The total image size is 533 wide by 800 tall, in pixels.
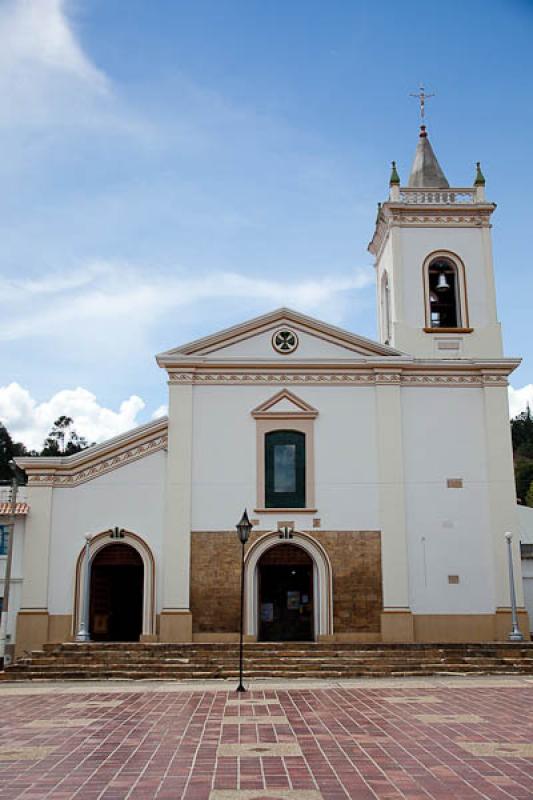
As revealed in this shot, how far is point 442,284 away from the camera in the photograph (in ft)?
87.0

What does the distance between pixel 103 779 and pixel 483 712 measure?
6.94m

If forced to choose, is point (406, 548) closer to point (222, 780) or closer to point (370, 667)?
point (370, 667)

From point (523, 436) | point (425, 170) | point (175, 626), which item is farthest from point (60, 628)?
point (523, 436)

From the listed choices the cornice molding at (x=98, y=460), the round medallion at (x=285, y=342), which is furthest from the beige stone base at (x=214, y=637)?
the round medallion at (x=285, y=342)

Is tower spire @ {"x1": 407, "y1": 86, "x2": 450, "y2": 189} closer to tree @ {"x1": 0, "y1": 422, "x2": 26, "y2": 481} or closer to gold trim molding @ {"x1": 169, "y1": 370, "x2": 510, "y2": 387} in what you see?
gold trim molding @ {"x1": 169, "y1": 370, "x2": 510, "y2": 387}

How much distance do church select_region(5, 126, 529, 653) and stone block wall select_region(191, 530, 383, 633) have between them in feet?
0.13

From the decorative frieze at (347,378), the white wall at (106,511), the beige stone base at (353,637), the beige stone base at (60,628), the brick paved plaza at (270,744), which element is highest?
the decorative frieze at (347,378)

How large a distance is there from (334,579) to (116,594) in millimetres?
6743

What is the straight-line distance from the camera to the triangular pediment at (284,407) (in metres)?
24.9

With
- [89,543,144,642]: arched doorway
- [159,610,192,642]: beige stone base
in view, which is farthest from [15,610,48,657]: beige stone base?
[159,610,192,642]: beige stone base

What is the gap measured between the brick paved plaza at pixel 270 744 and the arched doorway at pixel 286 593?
7.89 m

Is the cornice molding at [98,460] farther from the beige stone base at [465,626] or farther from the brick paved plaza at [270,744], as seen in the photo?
the beige stone base at [465,626]

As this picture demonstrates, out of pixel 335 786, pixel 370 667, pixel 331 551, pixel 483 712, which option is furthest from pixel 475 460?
pixel 335 786

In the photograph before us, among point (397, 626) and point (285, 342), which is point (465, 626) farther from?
point (285, 342)
